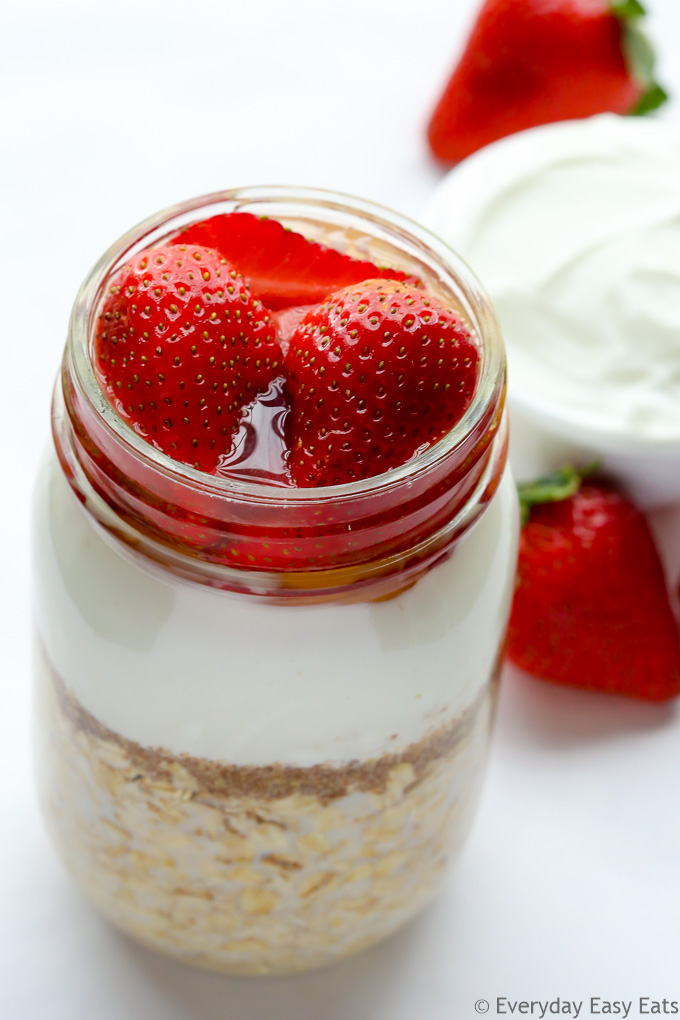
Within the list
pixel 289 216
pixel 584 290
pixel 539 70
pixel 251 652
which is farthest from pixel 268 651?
pixel 539 70

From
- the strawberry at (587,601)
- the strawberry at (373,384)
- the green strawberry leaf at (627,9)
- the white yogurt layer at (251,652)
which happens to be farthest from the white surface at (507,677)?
the strawberry at (373,384)

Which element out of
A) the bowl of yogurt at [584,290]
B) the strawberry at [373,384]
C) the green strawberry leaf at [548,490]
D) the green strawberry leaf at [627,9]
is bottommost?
the green strawberry leaf at [548,490]

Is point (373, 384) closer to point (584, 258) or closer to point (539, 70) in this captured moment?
point (584, 258)

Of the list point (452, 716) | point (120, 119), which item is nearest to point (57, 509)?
point (452, 716)

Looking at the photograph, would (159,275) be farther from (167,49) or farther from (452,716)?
(167,49)

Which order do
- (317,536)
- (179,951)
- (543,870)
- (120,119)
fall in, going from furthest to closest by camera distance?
1. (120,119)
2. (543,870)
3. (179,951)
4. (317,536)

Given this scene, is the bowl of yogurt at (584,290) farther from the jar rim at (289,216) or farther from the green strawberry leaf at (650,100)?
the jar rim at (289,216)
